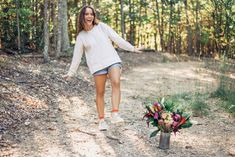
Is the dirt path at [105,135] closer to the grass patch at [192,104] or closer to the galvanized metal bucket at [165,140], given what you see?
the galvanized metal bucket at [165,140]

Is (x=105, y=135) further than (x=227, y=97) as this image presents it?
No

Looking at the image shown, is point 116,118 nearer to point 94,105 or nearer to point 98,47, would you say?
point 98,47

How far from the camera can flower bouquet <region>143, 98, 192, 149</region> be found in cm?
511

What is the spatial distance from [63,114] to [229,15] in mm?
15605

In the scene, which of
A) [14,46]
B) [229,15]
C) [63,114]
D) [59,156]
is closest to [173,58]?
[229,15]

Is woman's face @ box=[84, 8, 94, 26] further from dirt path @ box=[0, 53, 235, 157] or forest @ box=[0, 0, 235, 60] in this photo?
forest @ box=[0, 0, 235, 60]

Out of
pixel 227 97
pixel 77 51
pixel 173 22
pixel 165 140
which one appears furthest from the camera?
pixel 173 22

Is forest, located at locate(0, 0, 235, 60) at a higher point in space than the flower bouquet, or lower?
higher

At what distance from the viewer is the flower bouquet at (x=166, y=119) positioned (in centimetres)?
511

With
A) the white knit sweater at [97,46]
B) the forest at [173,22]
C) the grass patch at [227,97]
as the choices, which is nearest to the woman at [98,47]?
the white knit sweater at [97,46]

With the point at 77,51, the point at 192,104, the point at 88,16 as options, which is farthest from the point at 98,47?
the point at 192,104

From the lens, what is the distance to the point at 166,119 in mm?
5102

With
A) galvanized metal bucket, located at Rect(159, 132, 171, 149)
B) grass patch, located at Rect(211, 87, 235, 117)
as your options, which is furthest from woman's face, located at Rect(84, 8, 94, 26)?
grass patch, located at Rect(211, 87, 235, 117)

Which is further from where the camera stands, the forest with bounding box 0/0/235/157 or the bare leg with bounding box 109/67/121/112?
the bare leg with bounding box 109/67/121/112
